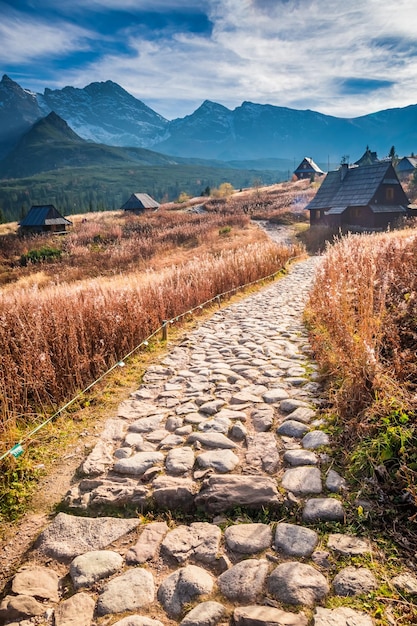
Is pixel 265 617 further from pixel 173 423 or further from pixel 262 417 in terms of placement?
pixel 173 423

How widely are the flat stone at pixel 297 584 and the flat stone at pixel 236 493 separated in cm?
55

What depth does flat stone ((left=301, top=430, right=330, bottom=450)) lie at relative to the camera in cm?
330

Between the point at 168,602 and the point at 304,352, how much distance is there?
4.40 m

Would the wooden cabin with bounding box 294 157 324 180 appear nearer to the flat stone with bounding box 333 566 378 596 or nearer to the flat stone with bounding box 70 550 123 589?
the flat stone with bounding box 333 566 378 596

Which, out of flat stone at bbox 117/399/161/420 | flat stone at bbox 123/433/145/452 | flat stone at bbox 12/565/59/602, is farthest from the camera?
flat stone at bbox 117/399/161/420

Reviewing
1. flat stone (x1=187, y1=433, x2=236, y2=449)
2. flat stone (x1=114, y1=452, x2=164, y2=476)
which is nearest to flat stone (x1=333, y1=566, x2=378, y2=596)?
flat stone (x1=187, y1=433, x2=236, y2=449)

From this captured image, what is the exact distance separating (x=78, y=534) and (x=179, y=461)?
3.21 ft

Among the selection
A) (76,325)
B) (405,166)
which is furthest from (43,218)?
(405,166)

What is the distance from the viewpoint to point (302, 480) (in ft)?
9.43

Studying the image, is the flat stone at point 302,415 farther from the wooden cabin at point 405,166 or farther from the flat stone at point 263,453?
the wooden cabin at point 405,166

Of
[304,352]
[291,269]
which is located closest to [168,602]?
[304,352]

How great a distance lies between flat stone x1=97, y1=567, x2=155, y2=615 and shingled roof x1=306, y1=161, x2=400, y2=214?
1366 inches

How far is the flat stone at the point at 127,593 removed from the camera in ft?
6.59

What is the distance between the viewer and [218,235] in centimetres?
2855
